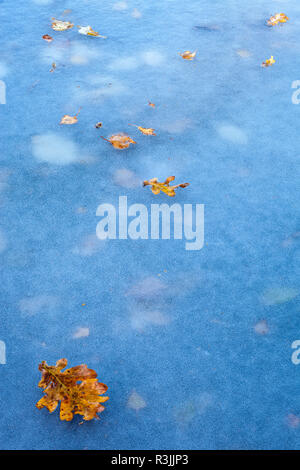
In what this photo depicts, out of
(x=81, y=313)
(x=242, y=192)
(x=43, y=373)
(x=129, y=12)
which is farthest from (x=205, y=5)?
(x=43, y=373)

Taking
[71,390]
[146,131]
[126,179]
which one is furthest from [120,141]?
[71,390]

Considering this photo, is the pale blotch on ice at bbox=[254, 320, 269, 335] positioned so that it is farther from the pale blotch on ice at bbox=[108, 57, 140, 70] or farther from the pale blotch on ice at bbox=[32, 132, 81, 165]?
the pale blotch on ice at bbox=[108, 57, 140, 70]

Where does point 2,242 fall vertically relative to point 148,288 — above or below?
above

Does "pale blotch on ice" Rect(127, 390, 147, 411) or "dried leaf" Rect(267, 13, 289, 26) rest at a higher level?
"dried leaf" Rect(267, 13, 289, 26)

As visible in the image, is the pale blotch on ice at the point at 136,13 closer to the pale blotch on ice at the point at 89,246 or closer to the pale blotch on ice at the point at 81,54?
the pale blotch on ice at the point at 81,54

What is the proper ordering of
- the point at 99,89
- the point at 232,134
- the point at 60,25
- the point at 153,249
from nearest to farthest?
the point at 153,249 → the point at 232,134 → the point at 99,89 → the point at 60,25

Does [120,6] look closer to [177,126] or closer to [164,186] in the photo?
[177,126]

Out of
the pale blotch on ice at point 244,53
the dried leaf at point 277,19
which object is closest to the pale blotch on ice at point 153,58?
the pale blotch on ice at point 244,53

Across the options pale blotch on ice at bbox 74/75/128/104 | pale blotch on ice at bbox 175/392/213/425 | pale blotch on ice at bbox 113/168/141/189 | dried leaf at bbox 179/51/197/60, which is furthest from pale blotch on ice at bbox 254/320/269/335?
dried leaf at bbox 179/51/197/60
